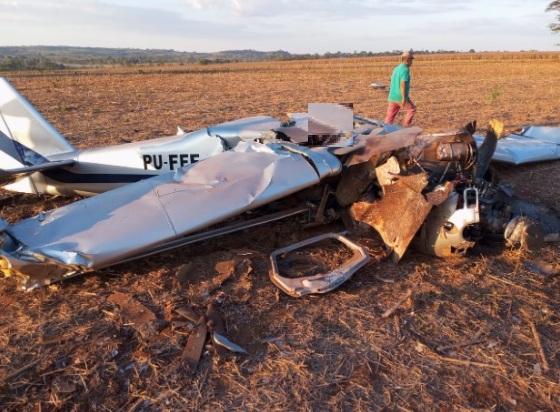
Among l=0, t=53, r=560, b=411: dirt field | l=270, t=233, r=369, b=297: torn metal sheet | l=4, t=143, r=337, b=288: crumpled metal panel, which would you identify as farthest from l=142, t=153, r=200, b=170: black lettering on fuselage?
l=270, t=233, r=369, b=297: torn metal sheet

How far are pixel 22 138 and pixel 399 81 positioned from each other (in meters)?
6.94

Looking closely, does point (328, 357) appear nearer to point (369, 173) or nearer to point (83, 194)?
point (369, 173)

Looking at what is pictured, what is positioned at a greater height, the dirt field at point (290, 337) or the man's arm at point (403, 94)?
the man's arm at point (403, 94)

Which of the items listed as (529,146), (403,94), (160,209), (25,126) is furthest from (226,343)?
(403,94)

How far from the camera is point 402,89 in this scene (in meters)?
9.27

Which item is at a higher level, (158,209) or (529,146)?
(158,209)

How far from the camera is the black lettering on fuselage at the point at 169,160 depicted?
5.50 metres

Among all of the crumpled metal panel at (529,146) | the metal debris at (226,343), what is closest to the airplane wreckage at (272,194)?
the metal debris at (226,343)

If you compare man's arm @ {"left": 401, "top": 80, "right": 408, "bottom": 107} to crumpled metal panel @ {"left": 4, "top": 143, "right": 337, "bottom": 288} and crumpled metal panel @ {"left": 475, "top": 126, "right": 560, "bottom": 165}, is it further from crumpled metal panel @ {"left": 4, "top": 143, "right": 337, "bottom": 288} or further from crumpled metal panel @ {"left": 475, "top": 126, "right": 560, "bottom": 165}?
crumpled metal panel @ {"left": 4, "top": 143, "right": 337, "bottom": 288}

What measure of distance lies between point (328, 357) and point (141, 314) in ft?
5.04

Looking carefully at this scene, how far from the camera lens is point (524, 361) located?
3273 millimetres

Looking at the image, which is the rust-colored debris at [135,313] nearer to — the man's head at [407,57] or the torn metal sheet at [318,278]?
the torn metal sheet at [318,278]

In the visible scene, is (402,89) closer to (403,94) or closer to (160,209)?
(403,94)

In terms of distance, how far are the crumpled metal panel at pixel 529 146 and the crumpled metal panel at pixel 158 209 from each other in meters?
3.48
